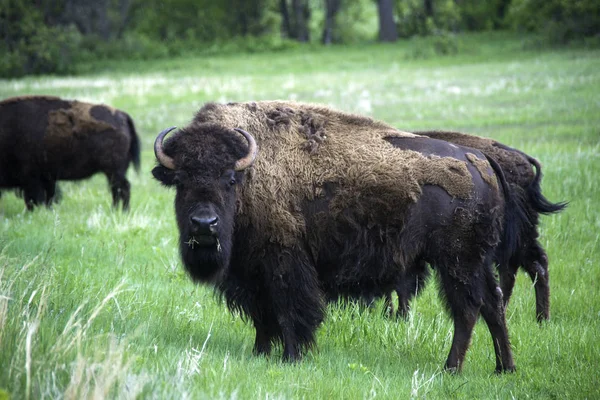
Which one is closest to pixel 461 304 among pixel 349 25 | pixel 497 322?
pixel 497 322

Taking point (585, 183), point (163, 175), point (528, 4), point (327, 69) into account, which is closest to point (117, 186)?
point (163, 175)

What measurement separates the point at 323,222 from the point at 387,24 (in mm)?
54884

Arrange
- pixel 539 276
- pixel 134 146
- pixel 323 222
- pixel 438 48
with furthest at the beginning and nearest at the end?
1. pixel 438 48
2. pixel 134 146
3. pixel 539 276
4. pixel 323 222

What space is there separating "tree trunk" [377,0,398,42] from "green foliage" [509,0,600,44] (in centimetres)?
1398

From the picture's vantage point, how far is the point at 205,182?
623 centimetres

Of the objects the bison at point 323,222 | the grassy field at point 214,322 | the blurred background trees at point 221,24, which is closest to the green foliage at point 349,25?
the blurred background trees at point 221,24

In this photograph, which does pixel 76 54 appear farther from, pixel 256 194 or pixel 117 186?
pixel 256 194

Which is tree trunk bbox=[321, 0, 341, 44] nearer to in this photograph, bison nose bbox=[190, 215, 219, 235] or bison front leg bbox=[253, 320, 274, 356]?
bison front leg bbox=[253, 320, 274, 356]

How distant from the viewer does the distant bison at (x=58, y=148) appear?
1362cm

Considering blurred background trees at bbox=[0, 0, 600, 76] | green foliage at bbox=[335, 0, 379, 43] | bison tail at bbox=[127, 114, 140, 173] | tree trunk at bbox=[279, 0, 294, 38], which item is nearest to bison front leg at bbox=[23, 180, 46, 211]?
bison tail at bbox=[127, 114, 140, 173]

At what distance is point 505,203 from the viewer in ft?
22.7

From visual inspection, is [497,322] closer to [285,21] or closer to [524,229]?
[524,229]

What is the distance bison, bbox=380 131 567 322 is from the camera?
789 centimetres

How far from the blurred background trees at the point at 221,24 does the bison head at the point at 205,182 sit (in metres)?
38.8
